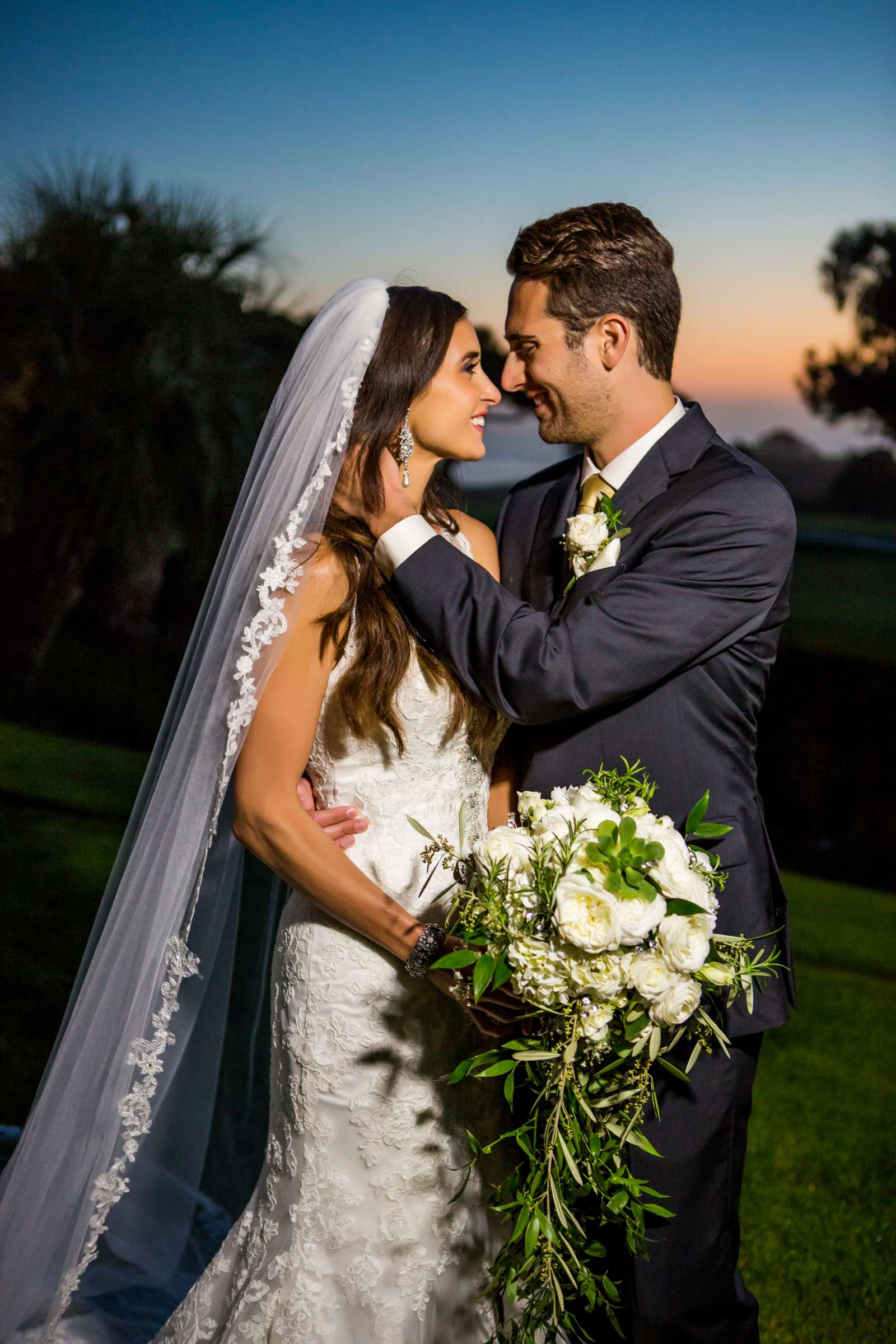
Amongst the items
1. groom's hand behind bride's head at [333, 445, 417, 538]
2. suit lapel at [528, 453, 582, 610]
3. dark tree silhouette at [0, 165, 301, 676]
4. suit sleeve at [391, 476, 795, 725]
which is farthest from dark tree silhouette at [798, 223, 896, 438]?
groom's hand behind bride's head at [333, 445, 417, 538]

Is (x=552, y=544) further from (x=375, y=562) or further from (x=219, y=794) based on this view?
(x=219, y=794)

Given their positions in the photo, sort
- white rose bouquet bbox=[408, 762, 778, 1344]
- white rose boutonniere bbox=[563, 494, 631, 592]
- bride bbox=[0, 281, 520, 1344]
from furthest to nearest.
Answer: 1. white rose boutonniere bbox=[563, 494, 631, 592]
2. bride bbox=[0, 281, 520, 1344]
3. white rose bouquet bbox=[408, 762, 778, 1344]

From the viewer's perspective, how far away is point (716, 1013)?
6.86ft

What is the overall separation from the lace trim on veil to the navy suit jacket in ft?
0.71

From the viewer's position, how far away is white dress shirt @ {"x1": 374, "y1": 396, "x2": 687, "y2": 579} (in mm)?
2016

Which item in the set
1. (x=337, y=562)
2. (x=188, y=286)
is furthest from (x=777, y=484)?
(x=188, y=286)

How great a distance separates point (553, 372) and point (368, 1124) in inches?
60.2

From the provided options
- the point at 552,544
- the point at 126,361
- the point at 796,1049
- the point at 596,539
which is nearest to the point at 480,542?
the point at 552,544

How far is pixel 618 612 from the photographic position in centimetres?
205

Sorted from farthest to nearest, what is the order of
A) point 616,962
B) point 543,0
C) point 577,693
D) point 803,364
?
point 803,364 → point 543,0 → point 577,693 → point 616,962

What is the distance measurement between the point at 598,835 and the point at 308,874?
0.64 m

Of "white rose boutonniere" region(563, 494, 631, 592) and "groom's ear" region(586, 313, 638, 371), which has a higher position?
"groom's ear" region(586, 313, 638, 371)

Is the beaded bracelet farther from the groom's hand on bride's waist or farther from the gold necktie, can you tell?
the gold necktie

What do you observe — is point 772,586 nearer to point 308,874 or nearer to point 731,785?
point 731,785
